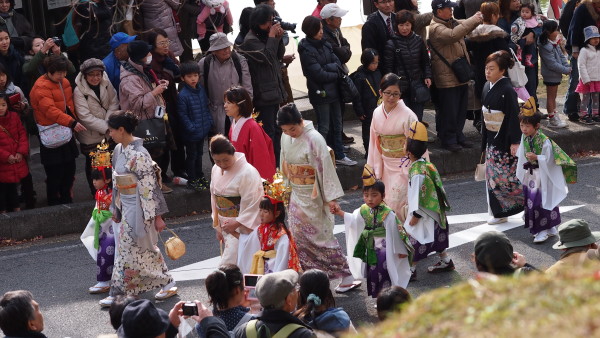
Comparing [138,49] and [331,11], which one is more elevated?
[331,11]

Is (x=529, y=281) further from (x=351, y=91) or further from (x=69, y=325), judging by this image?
(x=351, y=91)

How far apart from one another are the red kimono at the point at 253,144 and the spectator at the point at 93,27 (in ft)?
11.0

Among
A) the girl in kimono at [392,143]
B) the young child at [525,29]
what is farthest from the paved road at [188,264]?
the young child at [525,29]

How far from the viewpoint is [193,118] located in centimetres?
1109

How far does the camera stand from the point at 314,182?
335 inches

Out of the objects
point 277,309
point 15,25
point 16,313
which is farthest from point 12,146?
point 277,309

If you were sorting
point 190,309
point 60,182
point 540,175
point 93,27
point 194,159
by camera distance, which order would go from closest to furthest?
1. point 190,309
2. point 540,175
3. point 60,182
4. point 194,159
5. point 93,27

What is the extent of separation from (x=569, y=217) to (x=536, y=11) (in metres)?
4.53

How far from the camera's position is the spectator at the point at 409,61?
39.4ft

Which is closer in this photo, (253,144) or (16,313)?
(16,313)

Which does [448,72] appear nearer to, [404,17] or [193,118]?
[404,17]

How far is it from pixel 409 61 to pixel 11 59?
177 inches

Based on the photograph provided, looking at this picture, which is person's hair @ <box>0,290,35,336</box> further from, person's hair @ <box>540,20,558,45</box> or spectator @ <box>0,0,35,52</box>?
person's hair @ <box>540,20,558,45</box>

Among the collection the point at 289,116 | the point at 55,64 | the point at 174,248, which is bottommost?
the point at 174,248
